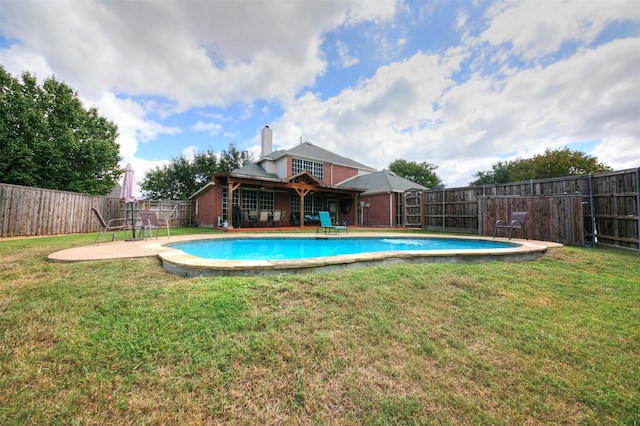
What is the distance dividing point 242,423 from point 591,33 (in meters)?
14.5

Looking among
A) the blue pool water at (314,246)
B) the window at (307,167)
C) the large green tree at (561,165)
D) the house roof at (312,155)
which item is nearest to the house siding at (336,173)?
the house roof at (312,155)

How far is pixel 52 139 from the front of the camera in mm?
15766

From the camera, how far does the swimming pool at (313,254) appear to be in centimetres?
334

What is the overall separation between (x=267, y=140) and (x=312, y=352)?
19572 mm

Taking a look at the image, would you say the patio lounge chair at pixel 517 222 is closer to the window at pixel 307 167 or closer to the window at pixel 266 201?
the window at pixel 266 201

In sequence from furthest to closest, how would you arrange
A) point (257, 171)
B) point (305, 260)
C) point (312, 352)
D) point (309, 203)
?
point (309, 203) < point (257, 171) < point (305, 260) < point (312, 352)

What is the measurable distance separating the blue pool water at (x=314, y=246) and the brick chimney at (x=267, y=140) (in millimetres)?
12786

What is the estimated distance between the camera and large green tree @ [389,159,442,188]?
37438mm

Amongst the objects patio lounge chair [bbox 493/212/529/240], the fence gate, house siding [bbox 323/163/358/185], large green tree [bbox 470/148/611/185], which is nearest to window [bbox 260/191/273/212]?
house siding [bbox 323/163/358/185]

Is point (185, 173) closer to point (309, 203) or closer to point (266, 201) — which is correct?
point (266, 201)

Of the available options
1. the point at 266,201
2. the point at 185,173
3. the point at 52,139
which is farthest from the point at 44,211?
the point at 185,173

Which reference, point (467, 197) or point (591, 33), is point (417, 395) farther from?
point (591, 33)

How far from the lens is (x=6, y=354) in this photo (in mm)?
1761

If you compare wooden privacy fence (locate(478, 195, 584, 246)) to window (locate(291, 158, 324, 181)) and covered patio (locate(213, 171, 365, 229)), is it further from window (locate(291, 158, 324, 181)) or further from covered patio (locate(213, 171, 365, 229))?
window (locate(291, 158, 324, 181))
